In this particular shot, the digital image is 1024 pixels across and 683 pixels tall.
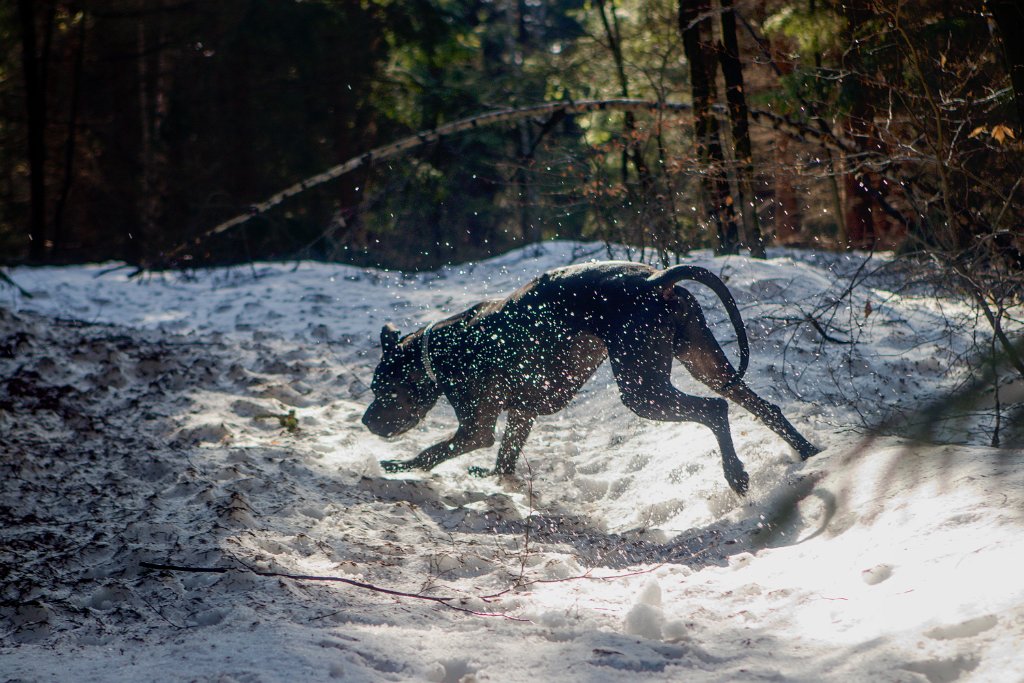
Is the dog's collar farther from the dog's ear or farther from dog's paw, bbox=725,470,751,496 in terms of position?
dog's paw, bbox=725,470,751,496

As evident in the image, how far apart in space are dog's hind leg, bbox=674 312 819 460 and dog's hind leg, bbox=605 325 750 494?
0.12m

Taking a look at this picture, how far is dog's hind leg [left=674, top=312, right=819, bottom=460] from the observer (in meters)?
4.69

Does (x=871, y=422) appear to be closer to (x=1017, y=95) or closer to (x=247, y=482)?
(x=1017, y=95)

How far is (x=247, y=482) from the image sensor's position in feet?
14.4

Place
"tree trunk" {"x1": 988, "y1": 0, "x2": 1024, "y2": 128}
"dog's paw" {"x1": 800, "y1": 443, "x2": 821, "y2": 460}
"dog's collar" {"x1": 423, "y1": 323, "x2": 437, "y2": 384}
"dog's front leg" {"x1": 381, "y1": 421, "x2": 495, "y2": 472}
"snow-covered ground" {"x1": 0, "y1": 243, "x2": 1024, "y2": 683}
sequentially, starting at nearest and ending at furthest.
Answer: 1. "snow-covered ground" {"x1": 0, "y1": 243, "x2": 1024, "y2": 683}
2. "tree trunk" {"x1": 988, "y1": 0, "x2": 1024, "y2": 128}
3. "dog's paw" {"x1": 800, "y1": 443, "x2": 821, "y2": 460}
4. "dog's front leg" {"x1": 381, "y1": 421, "x2": 495, "y2": 472}
5. "dog's collar" {"x1": 423, "y1": 323, "x2": 437, "y2": 384}

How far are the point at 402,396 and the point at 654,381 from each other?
1823 mm

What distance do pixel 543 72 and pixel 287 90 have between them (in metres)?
5.90

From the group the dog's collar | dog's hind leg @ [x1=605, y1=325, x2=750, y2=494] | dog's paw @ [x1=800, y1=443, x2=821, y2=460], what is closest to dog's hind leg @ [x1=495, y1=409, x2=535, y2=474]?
the dog's collar

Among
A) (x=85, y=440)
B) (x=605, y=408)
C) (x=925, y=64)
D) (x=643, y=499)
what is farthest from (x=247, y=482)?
(x=925, y=64)

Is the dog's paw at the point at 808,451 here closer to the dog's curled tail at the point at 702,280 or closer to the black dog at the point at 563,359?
the black dog at the point at 563,359

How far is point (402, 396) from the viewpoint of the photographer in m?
5.66

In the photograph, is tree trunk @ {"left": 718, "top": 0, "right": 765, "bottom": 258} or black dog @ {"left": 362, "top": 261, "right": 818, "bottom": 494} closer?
black dog @ {"left": 362, "top": 261, "right": 818, "bottom": 494}

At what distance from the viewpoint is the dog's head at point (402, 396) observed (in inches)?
222

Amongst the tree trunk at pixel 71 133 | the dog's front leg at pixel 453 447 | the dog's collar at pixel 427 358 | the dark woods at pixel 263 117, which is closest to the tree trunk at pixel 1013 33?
the dog's front leg at pixel 453 447
